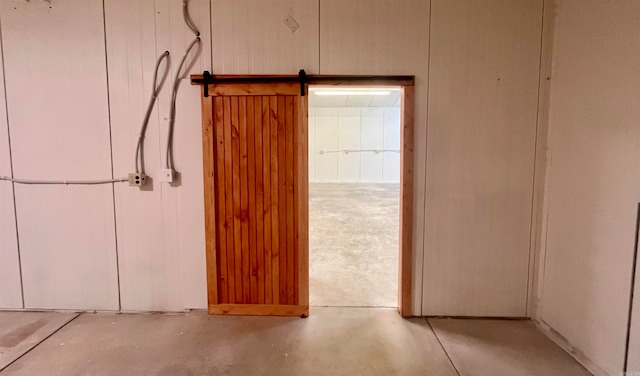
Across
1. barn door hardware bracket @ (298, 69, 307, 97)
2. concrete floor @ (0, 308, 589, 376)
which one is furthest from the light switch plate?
concrete floor @ (0, 308, 589, 376)

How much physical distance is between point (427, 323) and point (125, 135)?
2825 mm

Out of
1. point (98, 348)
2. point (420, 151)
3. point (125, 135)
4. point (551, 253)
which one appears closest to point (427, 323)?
point (551, 253)

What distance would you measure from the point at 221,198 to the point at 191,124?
2.07 feet

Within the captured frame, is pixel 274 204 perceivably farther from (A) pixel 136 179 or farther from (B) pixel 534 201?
(B) pixel 534 201

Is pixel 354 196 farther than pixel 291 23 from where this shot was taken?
Yes

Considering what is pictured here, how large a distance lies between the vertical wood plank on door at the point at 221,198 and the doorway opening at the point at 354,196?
0.77m

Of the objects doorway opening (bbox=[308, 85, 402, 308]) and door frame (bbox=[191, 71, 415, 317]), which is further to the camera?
doorway opening (bbox=[308, 85, 402, 308])

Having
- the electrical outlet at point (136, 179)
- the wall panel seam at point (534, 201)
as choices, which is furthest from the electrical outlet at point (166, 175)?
the wall panel seam at point (534, 201)

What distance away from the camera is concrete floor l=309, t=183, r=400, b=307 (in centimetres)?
308

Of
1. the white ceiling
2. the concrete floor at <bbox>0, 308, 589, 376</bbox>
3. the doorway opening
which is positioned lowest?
the concrete floor at <bbox>0, 308, 589, 376</bbox>

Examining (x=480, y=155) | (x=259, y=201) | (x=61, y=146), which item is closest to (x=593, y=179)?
(x=480, y=155)

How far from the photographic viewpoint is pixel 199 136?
8.41 ft

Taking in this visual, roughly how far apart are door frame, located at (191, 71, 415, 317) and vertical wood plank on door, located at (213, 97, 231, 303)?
1.7 inches

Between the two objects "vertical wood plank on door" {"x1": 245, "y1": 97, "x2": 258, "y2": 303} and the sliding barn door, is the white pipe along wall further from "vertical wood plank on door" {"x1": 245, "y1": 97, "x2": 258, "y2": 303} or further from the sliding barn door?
"vertical wood plank on door" {"x1": 245, "y1": 97, "x2": 258, "y2": 303}
